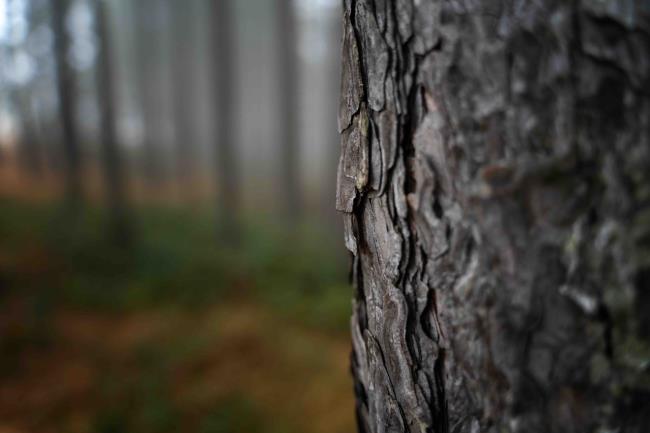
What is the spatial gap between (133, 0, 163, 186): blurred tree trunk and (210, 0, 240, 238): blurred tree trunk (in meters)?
10.9

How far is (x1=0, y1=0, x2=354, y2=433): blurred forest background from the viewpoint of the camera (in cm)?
440

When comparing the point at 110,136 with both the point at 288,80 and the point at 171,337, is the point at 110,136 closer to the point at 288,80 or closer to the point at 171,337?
the point at 288,80

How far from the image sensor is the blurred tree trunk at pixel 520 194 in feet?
2.06

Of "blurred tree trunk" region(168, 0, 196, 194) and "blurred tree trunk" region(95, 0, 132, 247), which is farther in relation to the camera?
"blurred tree trunk" region(168, 0, 196, 194)

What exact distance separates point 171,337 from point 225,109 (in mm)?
6750

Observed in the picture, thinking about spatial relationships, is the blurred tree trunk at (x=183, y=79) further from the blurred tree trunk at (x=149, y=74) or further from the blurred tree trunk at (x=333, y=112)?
the blurred tree trunk at (x=333, y=112)

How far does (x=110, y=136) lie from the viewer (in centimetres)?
938

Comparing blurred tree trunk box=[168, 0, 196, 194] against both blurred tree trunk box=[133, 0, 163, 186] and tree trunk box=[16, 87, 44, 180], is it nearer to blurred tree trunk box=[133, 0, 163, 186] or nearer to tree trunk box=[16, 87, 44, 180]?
blurred tree trunk box=[133, 0, 163, 186]

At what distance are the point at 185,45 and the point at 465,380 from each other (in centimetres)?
2153

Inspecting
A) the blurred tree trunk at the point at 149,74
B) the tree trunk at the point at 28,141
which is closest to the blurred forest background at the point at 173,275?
the blurred tree trunk at the point at 149,74

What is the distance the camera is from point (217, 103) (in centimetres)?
1057

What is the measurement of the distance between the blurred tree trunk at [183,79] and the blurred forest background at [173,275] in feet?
0.32

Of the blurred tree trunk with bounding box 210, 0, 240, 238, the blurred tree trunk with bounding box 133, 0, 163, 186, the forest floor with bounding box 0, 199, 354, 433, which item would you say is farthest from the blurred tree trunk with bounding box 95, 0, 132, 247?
the blurred tree trunk with bounding box 133, 0, 163, 186

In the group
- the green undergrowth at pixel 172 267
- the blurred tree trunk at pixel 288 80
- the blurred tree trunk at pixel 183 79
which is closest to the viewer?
the green undergrowth at pixel 172 267
